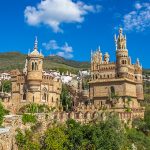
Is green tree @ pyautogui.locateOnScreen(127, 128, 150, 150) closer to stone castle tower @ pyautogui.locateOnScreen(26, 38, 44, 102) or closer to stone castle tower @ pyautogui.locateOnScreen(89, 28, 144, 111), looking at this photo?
stone castle tower @ pyautogui.locateOnScreen(89, 28, 144, 111)

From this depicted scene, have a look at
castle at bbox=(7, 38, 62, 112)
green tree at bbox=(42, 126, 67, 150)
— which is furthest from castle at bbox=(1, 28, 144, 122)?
green tree at bbox=(42, 126, 67, 150)

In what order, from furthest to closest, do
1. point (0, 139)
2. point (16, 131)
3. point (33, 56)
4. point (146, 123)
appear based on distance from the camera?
point (33, 56), point (146, 123), point (16, 131), point (0, 139)

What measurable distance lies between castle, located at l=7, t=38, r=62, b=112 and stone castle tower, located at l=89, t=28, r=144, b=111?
21.9ft

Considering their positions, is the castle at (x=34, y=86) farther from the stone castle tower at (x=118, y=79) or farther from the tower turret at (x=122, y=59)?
the tower turret at (x=122, y=59)

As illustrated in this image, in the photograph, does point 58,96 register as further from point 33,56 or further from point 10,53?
point 10,53

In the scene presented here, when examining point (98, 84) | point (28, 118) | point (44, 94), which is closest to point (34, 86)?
point (44, 94)

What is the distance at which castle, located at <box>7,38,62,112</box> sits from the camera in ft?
198

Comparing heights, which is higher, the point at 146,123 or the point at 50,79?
the point at 50,79

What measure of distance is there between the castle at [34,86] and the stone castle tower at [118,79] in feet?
21.9

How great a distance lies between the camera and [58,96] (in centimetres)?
6562

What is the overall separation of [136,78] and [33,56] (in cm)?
1741

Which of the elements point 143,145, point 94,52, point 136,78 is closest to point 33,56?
point 94,52

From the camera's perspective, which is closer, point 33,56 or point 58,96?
point 33,56

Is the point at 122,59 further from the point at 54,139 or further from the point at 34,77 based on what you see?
the point at 54,139
